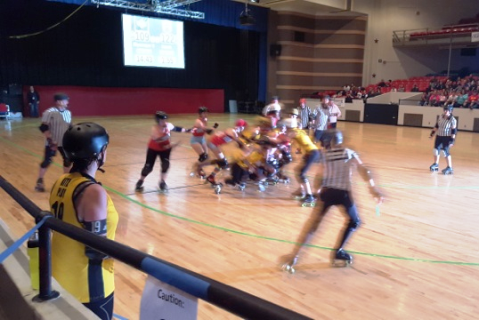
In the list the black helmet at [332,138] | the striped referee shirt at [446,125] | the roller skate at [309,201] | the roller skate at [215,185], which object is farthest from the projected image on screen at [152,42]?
the black helmet at [332,138]

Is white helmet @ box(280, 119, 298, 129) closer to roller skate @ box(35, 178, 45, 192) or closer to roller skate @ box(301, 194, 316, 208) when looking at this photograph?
roller skate @ box(301, 194, 316, 208)

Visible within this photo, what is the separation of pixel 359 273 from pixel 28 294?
10.8ft

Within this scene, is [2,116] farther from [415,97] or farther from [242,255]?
[415,97]

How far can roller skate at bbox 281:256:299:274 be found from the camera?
4.40 meters

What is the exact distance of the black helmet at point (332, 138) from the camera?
14.1ft

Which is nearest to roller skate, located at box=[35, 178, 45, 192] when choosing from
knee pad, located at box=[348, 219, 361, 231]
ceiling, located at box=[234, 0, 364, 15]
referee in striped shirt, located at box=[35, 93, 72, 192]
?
referee in striped shirt, located at box=[35, 93, 72, 192]

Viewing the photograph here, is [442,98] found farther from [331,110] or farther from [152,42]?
[152,42]

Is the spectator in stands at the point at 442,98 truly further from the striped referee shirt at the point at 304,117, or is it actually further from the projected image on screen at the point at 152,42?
the projected image on screen at the point at 152,42

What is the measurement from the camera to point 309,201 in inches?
280

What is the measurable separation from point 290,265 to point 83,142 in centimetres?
299

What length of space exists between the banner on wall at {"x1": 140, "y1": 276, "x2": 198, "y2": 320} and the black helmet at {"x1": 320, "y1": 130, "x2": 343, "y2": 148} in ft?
10.2

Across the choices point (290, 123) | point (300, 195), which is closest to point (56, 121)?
point (290, 123)

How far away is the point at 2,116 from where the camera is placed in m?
21.4

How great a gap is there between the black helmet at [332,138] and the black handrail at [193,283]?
10.0 feet
